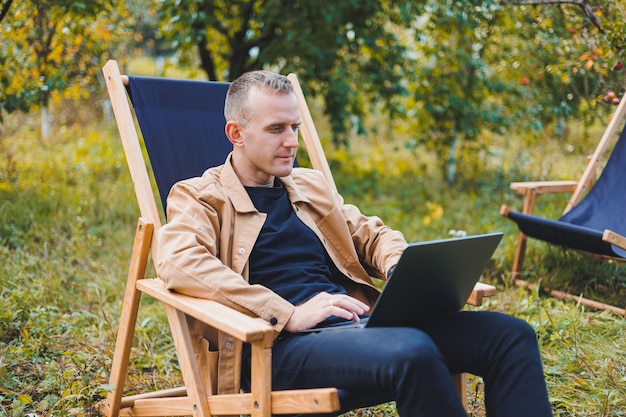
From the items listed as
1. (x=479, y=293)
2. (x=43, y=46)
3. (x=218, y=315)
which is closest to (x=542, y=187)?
(x=479, y=293)

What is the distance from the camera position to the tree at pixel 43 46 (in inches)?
182

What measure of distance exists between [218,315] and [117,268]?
2525 millimetres

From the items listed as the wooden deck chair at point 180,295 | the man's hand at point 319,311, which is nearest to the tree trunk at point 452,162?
the wooden deck chair at point 180,295

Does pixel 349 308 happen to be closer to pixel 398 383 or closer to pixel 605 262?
pixel 398 383

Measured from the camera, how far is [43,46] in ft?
18.2

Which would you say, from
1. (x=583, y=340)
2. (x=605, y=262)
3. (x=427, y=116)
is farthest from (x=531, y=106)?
(x=583, y=340)

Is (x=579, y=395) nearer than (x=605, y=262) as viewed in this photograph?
Yes

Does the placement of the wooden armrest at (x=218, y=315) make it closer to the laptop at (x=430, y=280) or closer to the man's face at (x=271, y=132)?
the laptop at (x=430, y=280)

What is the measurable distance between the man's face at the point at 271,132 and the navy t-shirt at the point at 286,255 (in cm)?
12

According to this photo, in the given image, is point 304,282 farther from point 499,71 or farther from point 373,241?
point 499,71

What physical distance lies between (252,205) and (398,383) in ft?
2.70

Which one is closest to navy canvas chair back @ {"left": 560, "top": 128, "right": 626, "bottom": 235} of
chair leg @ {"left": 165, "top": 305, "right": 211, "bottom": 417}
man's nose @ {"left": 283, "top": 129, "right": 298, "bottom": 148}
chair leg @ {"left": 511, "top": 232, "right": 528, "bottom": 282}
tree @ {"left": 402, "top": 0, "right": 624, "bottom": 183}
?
chair leg @ {"left": 511, "top": 232, "right": 528, "bottom": 282}

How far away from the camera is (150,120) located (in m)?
2.75

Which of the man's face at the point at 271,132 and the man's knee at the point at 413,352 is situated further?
the man's face at the point at 271,132
